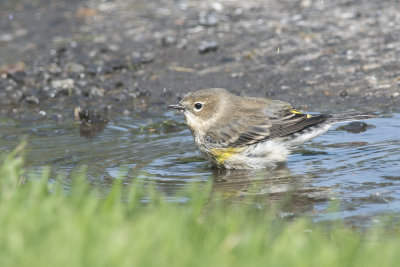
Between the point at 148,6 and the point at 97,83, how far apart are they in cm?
444

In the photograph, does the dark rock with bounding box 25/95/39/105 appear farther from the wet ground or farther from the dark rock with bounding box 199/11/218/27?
the dark rock with bounding box 199/11/218/27

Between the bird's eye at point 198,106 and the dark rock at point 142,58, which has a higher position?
the dark rock at point 142,58

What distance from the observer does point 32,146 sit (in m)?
8.88

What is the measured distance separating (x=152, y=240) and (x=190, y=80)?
752 cm

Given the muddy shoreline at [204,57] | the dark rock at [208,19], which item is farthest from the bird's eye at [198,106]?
the dark rock at [208,19]

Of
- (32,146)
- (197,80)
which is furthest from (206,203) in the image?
(197,80)

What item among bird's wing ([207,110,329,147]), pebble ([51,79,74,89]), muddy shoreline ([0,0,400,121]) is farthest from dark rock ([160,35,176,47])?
bird's wing ([207,110,329,147])

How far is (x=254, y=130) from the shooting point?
25.8 feet

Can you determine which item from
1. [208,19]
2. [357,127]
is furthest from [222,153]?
[208,19]

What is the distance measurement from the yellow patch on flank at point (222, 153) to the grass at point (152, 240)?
3.03m

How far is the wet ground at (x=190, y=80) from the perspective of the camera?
23.4ft

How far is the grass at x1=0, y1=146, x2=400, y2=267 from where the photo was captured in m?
3.65

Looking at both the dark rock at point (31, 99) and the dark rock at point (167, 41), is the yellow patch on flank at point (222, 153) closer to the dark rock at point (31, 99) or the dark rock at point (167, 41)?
the dark rock at point (31, 99)

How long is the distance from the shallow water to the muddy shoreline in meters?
0.86
